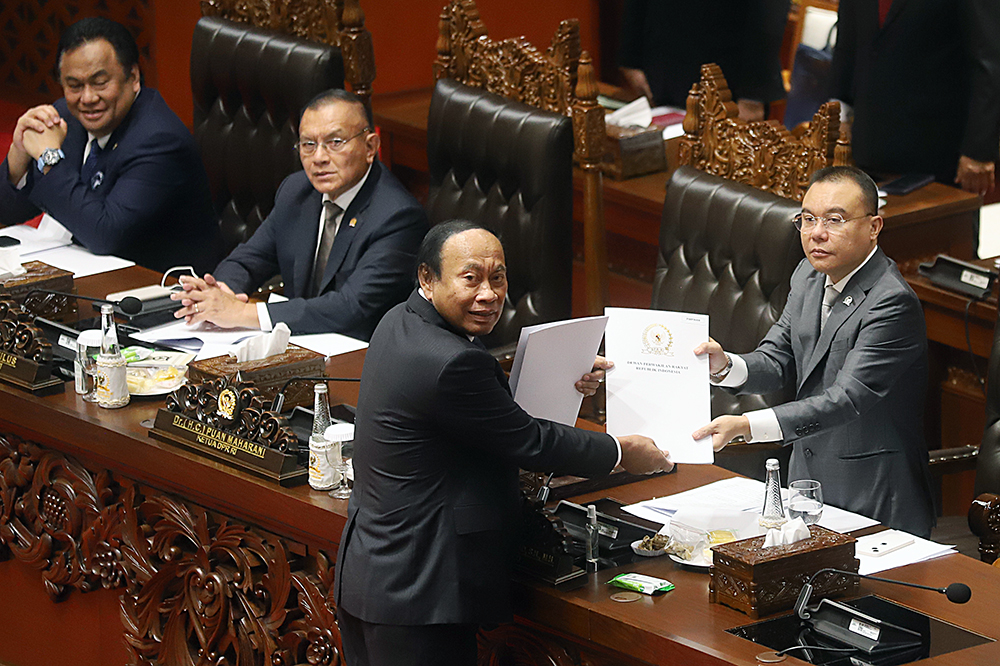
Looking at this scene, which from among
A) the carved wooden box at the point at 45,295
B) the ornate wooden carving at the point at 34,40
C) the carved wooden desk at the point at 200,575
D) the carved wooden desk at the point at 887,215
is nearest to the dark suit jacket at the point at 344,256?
the carved wooden desk at the point at 200,575

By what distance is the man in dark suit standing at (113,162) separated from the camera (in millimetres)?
4086

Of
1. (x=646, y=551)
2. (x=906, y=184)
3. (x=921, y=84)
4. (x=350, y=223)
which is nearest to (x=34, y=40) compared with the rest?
(x=350, y=223)

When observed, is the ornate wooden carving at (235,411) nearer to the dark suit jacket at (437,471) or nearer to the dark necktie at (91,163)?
the dark suit jacket at (437,471)

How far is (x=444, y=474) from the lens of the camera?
238cm

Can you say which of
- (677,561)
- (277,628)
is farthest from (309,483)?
(677,561)

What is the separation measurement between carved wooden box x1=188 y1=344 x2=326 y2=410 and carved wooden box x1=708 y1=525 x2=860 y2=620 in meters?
1.08

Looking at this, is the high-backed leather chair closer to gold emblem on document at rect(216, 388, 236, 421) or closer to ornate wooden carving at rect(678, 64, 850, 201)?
ornate wooden carving at rect(678, 64, 850, 201)

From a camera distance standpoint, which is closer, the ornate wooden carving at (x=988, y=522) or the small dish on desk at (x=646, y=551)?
Answer: the small dish on desk at (x=646, y=551)

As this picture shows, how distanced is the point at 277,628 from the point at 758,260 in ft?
4.46

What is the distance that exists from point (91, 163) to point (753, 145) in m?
1.94

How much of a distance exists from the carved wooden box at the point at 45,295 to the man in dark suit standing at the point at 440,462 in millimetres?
1470

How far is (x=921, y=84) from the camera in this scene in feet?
15.7

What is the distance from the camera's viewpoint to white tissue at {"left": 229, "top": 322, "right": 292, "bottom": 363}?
10.1 feet

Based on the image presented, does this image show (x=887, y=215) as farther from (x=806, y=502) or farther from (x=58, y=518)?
(x=58, y=518)
